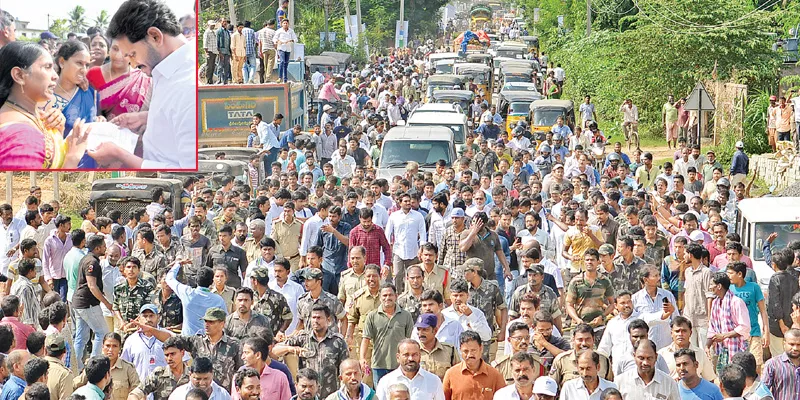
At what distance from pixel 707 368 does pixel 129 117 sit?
700 cm

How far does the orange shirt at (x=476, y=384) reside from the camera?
28.6 ft

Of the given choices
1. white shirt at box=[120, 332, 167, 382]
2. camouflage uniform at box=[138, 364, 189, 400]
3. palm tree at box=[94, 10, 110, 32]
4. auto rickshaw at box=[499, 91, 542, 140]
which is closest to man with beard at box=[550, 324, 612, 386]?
camouflage uniform at box=[138, 364, 189, 400]

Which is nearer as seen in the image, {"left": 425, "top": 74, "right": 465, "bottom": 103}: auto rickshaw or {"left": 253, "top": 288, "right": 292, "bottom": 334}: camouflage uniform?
{"left": 253, "top": 288, "right": 292, "bottom": 334}: camouflage uniform

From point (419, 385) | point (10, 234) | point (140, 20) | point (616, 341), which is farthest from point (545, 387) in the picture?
point (10, 234)

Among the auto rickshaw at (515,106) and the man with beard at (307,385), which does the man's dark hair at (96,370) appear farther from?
the auto rickshaw at (515,106)

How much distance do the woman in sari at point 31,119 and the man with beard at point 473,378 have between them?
20.9ft

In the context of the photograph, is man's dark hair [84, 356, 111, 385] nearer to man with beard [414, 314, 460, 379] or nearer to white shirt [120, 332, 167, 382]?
white shirt [120, 332, 167, 382]

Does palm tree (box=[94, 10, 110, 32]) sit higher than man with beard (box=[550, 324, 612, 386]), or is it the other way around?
palm tree (box=[94, 10, 110, 32])

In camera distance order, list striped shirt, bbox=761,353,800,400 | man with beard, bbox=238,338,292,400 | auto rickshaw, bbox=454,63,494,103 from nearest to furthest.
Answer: man with beard, bbox=238,338,292,400, striped shirt, bbox=761,353,800,400, auto rickshaw, bbox=454,63,494,103

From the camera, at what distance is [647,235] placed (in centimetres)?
1341

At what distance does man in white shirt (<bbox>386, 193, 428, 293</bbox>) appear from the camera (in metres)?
14.5

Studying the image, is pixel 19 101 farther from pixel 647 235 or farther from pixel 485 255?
pixel 647 235

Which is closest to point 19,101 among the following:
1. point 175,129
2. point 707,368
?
point 175,129

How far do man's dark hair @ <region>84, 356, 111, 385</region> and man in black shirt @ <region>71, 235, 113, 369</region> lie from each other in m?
3.59
